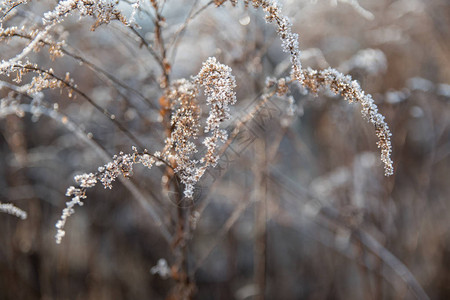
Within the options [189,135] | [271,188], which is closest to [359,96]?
[189,135]

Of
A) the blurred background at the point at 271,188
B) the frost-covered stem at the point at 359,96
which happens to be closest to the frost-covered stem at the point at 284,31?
the frost-covered stem at the point at 359,96

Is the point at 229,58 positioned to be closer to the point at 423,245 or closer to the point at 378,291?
the point at 378,291

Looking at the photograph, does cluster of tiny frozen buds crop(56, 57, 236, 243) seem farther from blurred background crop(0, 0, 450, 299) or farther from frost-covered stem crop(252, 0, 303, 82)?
blurred background crop(0, 0, 450, 299)

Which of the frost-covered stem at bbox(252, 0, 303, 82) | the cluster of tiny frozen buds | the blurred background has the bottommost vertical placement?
the cluster of tiny frozen buds

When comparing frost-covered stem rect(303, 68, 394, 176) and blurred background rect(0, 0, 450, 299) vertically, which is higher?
blurred background rect(0, 0, 450, 299)

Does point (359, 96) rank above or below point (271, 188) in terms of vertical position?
below

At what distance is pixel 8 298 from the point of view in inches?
84.7

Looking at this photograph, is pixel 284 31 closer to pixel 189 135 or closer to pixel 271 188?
pixel 189 135

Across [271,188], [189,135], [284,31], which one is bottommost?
[189,135]

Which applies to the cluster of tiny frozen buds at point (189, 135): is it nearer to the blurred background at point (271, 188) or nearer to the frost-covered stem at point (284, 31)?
the frost-covered stem at point (284, 31)

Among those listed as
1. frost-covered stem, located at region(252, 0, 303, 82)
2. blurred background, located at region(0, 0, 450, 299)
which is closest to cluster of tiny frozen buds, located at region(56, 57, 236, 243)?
frost-covered stem, located at region(252, 0, 303, 82)

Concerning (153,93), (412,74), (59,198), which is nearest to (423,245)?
(412,74)

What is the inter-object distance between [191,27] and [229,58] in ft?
0.67

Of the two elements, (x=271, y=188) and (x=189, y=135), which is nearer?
(x=189, y=135)
